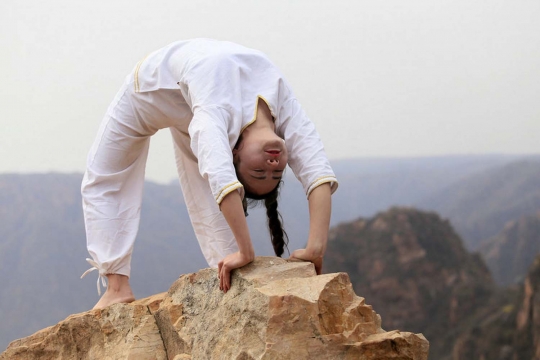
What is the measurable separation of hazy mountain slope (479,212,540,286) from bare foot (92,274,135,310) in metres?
8.16

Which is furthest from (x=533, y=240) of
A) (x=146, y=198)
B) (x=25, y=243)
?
(x=25, y=243)

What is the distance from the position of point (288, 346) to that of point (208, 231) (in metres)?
0.93

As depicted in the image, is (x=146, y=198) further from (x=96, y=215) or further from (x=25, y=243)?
(x=96, y=215)

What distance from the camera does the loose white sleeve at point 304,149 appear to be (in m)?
2.00

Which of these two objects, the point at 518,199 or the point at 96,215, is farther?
the point at 518,199

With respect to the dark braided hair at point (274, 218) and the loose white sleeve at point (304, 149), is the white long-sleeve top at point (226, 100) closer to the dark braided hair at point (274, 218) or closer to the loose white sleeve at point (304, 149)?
the loose white sleeve at point (304, 149)

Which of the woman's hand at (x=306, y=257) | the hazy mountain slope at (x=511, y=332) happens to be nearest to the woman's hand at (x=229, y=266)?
the woman's hand at (x=306, y=257)

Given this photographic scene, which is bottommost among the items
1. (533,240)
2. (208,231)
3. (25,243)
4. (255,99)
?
(533,240)

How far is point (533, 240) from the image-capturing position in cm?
976

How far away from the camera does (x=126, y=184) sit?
2502 mm

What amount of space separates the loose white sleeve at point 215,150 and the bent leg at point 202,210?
1.83 feet

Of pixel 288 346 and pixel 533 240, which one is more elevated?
pixel 288 346

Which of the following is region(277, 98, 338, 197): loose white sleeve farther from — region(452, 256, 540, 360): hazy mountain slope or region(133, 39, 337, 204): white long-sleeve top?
region(452, 256, 540, 360): hazy mountain slope

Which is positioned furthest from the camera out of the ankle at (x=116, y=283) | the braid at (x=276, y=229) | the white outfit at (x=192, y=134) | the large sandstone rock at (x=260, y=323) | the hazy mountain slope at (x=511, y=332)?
the hazy mountain slope at (x=511, y=332)
